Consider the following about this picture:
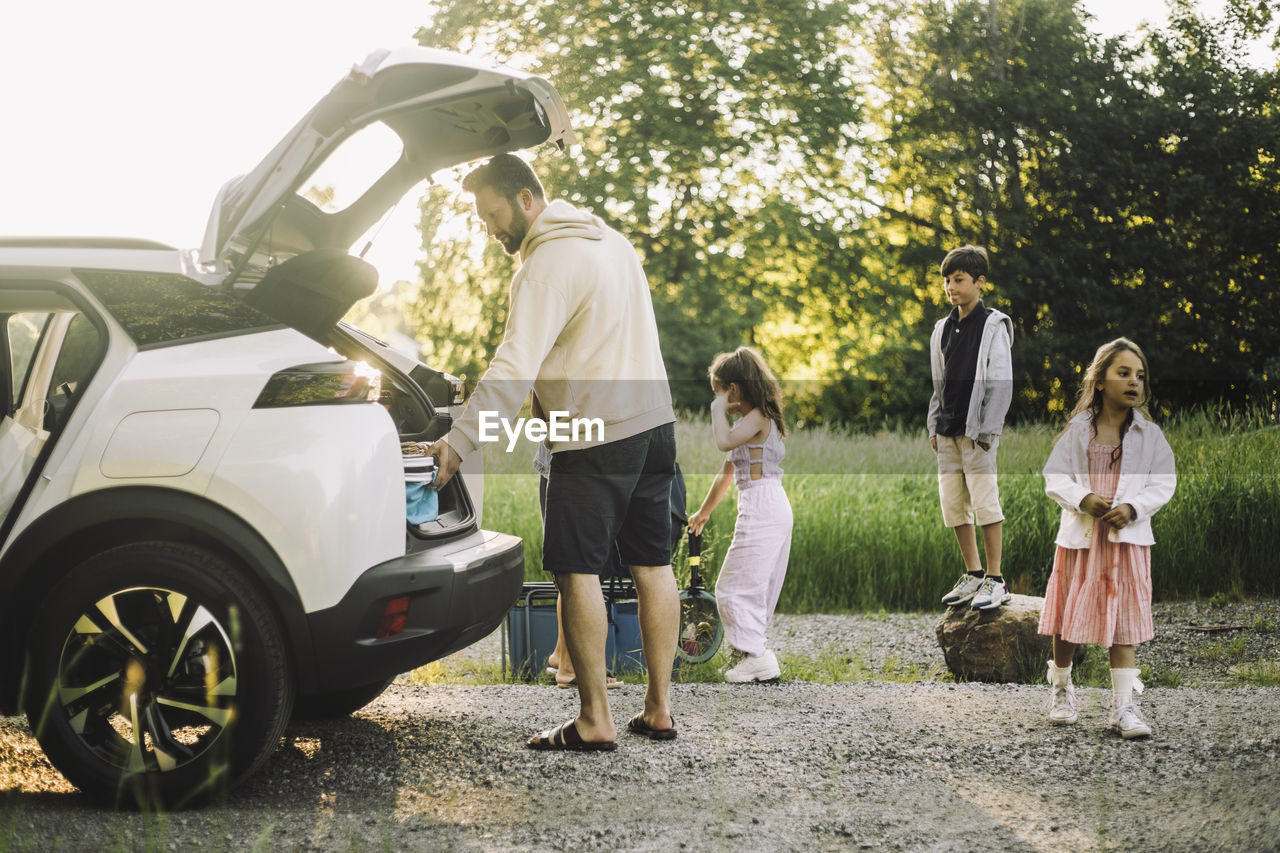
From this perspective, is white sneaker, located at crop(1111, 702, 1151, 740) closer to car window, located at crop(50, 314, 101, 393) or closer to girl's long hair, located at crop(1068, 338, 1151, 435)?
girl's long hair, located at crop(1068, 338, 1151, 435)

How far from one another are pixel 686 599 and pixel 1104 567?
204cm

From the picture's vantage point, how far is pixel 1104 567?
455 centimetres

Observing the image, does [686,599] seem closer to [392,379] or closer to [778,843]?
[392,379]

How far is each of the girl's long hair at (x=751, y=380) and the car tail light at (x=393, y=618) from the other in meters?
2.64

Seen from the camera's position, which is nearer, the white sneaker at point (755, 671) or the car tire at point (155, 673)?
the car tire at point (155, 673)

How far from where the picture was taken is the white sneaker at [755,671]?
5.58 meters

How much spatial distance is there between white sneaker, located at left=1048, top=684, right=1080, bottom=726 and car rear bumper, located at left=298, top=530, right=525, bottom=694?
92.9 inches

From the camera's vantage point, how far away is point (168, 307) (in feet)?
11.4

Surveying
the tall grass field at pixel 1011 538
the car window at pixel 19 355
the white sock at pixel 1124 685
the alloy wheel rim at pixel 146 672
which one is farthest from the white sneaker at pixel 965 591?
the car window at pixel 19 355

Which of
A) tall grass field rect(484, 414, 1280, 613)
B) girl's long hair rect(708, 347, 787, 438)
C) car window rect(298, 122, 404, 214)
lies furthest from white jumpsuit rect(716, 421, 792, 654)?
car window rect(298, 122, 404, 214)

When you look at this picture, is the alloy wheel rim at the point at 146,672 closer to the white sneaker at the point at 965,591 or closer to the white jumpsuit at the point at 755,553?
the white jumpsuit at the point at 755,553

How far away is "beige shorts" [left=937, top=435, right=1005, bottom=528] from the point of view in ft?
19.7

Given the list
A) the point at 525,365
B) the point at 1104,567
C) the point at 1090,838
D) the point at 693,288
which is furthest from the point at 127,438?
the point at 693,288

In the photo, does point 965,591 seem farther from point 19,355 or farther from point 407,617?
point 19,355
